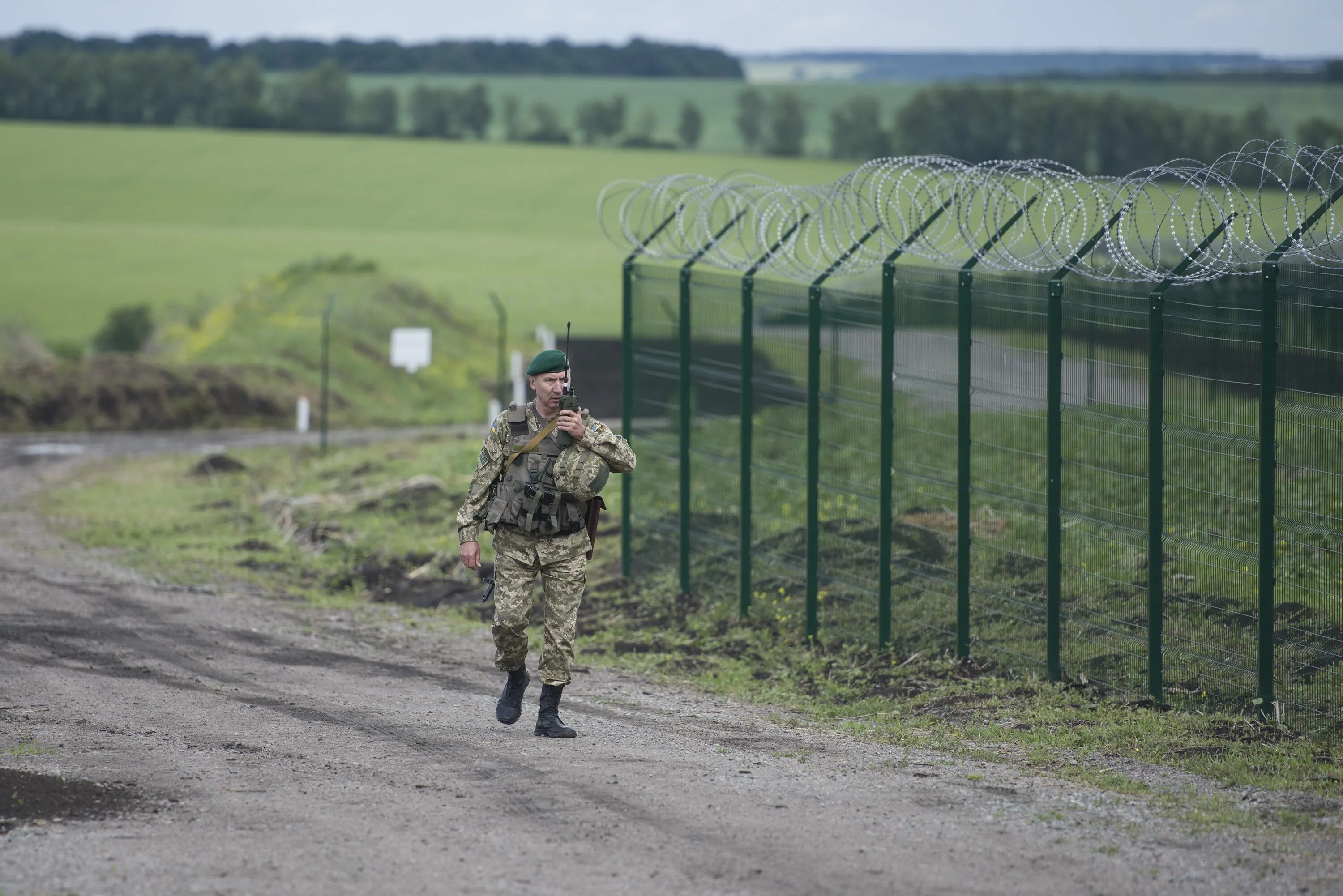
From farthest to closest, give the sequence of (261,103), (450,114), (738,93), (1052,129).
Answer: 1. (738,93)
2. (450,114)
3. (261,103)
4. (1052,129)

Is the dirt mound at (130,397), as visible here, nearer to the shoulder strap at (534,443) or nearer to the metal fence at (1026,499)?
the metal fence at (1026,499)

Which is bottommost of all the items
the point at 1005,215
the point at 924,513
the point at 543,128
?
the point at 924,513

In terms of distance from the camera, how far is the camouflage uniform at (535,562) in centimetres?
773

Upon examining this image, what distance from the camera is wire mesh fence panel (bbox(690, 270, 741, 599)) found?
38.4 ft

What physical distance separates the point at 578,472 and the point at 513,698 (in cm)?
135

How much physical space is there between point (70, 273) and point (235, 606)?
5169 centimetres

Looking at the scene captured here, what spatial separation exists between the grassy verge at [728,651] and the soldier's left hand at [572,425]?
194 cm

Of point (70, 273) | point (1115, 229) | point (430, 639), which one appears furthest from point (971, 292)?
point (70, 273)

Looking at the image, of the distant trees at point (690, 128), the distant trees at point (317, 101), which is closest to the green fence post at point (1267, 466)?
the distant trees at point (690, 128)

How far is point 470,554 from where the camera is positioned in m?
7.62

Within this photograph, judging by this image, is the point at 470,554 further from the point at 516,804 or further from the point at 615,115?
the point at 615,115

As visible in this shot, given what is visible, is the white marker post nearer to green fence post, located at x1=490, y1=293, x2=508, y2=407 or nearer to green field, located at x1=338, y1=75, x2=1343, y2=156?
green fence post, located at x1=490, y1=293, x2=508, y2=407

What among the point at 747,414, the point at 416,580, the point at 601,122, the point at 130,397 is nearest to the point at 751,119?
the point at 601,122

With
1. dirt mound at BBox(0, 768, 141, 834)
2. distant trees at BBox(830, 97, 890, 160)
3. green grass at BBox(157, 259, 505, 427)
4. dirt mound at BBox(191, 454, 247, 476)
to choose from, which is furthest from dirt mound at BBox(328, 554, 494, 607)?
distant trees at BBox(830, 97, 890, 160)
